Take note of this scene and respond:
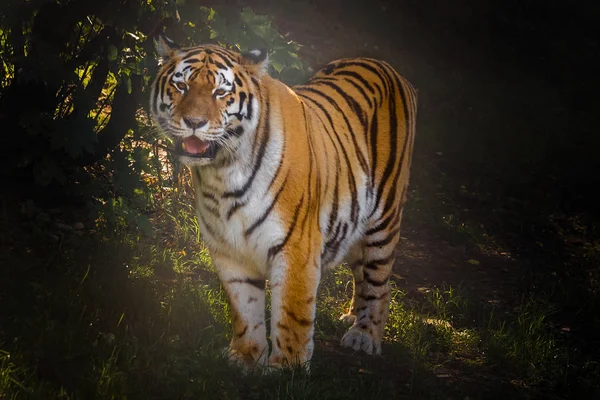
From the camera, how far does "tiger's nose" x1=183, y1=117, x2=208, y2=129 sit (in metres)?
3.89

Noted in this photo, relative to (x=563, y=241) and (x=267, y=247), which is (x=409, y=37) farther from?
(x=267, y=247)

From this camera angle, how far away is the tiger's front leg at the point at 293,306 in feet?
13.8

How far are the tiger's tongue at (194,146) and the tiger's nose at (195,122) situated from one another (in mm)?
103

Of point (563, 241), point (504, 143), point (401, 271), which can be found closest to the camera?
point (401, 271)

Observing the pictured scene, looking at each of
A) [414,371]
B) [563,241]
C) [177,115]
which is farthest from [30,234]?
Answer: [563,241]

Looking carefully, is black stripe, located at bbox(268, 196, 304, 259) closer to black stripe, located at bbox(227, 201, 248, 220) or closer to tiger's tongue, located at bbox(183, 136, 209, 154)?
black stripe, located at bbox(227, 201, 248, 220)

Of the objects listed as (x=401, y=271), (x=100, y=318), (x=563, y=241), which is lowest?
(x=100, y=318)

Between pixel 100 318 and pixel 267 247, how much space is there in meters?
0.98

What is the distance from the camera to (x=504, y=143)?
30.1 feet

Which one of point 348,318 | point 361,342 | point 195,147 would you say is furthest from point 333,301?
point 195,147

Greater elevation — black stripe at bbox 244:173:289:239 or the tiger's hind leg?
black stripe at bbox 244:173:289:239

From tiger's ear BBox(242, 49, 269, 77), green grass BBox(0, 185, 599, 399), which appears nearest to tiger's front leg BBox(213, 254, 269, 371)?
green grass BBox(0, 185, 599, 399)

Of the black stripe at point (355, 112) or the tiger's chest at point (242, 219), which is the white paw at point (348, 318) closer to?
the black stripe at point (355, 112)

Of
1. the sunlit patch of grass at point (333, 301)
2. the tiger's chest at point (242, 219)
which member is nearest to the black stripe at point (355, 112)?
the sunlit patch of grass at point (333, 301)
